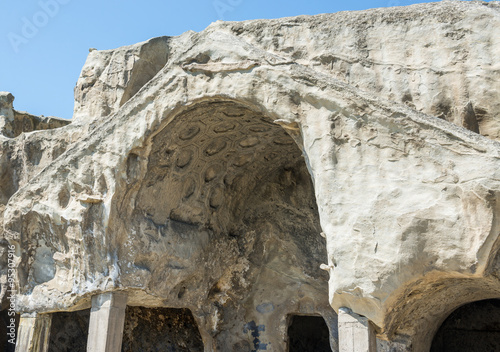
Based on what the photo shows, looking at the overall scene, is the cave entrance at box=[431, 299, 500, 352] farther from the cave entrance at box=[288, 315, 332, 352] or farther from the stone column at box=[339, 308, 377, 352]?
the stone column at box=[339, 308, 377, 352]

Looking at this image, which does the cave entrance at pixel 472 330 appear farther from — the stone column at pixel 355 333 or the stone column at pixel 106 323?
the stone column at pixel 106 323

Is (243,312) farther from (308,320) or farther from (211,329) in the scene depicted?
(308,320)

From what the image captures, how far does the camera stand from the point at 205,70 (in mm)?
6082

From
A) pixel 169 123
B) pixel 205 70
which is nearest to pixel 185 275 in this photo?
pixel 169 123

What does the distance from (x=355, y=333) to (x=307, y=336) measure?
4860mm

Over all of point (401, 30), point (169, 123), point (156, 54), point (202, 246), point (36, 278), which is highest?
point (156, 54)

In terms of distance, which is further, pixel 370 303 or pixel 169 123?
pixel 169 123

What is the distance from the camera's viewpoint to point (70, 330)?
920 centimetres

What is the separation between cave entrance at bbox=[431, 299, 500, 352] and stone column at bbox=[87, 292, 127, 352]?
4182mm

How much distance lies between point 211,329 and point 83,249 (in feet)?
7.12

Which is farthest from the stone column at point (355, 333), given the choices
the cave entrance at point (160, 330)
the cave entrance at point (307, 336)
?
the cave entrance at point (307, 336)

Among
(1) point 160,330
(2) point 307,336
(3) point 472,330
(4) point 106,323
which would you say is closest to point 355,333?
(4) point 106,323

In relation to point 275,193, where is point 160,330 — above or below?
below

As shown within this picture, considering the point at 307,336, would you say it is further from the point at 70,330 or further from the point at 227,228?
the point at 70,330
